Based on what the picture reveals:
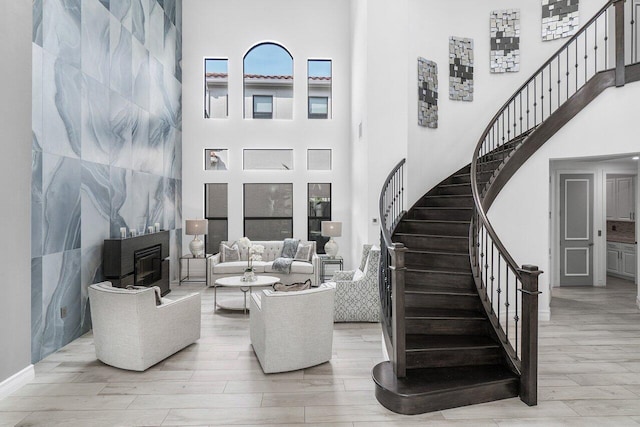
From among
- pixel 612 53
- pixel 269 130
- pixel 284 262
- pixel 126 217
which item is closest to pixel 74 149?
pixel 126 217

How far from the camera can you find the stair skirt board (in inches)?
129

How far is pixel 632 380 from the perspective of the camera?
386 cm

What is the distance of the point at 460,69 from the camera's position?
7727 mm

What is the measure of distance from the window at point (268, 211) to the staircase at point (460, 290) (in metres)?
3.34

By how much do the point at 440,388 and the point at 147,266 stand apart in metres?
5.26

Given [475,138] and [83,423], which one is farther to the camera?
[475,138]

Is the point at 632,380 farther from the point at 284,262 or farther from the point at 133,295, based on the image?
the point at 284,262

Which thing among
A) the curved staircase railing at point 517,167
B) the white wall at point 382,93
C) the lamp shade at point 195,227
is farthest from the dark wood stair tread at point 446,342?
the lamp shade at point 195,227

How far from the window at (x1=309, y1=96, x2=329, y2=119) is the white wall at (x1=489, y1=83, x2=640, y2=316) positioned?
4875mm

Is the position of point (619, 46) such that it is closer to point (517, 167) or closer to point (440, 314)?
point (517, 167)

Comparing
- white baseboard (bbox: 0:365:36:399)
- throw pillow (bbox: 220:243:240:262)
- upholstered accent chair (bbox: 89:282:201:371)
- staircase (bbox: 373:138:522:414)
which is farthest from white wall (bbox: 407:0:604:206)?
white baseboard (bbox: 0:365:36:399)

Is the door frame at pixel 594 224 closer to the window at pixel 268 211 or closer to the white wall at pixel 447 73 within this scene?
the white wall at pixel 447 73

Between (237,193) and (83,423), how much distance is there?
22.0ft

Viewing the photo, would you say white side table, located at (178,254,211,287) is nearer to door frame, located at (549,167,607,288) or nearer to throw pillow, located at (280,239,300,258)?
throw pillow, located at (280,239,300,258)
